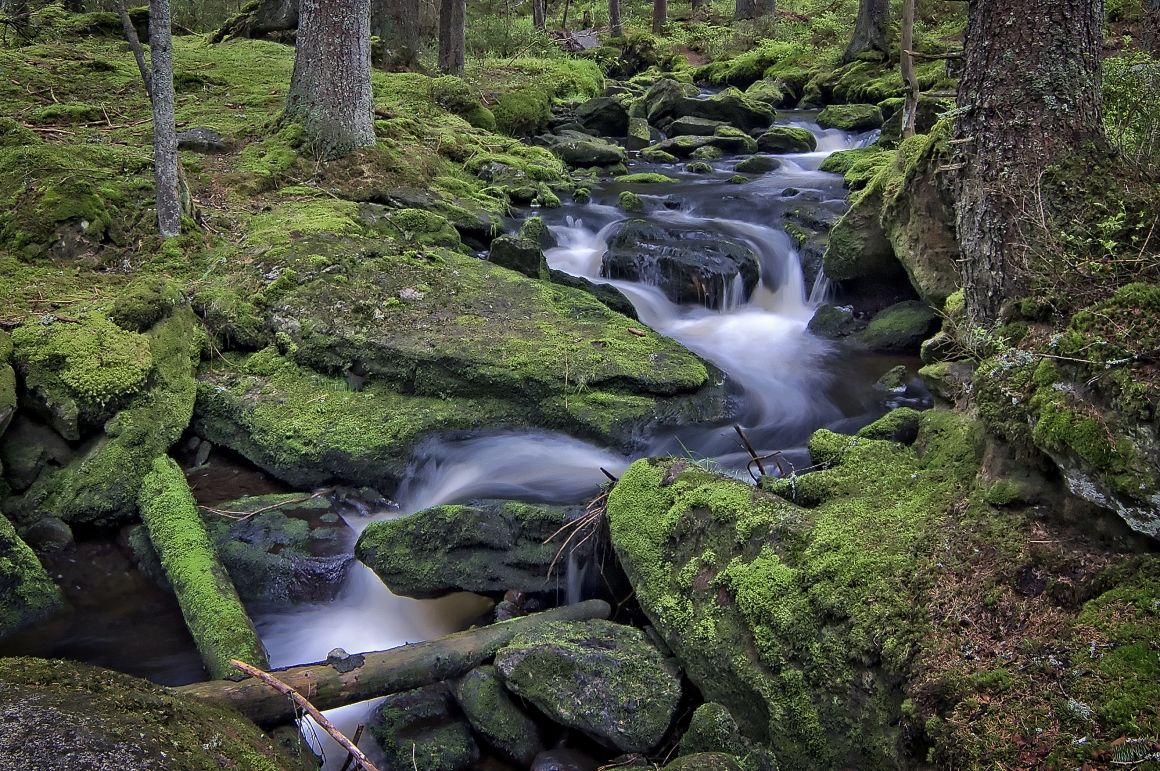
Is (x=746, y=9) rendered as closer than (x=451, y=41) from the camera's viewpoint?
No

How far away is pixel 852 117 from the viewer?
1792 centimetres

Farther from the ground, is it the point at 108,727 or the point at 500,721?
the point at 108,727

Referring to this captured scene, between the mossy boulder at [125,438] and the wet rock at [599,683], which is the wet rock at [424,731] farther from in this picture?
the mossy boulder at [125,438]

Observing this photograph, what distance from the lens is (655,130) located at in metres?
19.3

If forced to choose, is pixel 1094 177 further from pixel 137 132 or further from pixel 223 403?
pixel 137 132

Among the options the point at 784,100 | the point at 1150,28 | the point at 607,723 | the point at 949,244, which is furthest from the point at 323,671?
the point at 784,100

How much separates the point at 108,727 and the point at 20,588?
3035mm

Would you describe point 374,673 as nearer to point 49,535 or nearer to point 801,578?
point 801,578

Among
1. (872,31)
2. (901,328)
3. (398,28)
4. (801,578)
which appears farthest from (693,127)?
(801,578)

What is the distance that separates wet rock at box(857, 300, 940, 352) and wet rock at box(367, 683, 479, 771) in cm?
607

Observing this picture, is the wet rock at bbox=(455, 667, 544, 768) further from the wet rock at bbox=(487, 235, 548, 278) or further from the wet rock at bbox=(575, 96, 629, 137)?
the wet rock at bbox=(575, 96, 629, 137)

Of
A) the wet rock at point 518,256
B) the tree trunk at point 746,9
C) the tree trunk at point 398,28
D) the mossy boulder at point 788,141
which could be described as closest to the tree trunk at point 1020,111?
the wet rock at point 518,256

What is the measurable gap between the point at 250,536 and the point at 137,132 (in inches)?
290

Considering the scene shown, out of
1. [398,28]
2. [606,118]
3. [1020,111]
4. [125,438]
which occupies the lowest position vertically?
[125,438]
